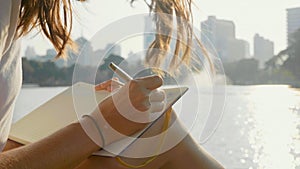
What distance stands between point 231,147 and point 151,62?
5.35 feet

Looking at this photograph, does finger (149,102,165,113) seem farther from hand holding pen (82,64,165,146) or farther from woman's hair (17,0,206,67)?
woman's hair (17,0,206,67)

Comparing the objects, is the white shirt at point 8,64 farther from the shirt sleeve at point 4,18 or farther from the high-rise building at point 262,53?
the high-rise building at point 262,53

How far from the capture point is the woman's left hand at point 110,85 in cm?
59

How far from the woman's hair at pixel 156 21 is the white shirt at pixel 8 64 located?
0.13 feet

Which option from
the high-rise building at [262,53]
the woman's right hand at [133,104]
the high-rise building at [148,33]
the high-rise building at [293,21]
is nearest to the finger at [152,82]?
the woman's right hand at [133,104]

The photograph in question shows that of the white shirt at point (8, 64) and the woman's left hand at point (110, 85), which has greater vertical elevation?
the white shirt at point (8, 64)

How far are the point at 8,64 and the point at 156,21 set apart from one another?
0.84 ft

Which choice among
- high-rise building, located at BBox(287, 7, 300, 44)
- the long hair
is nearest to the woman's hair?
the long hair

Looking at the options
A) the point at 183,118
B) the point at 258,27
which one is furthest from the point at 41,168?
the point at 258,27

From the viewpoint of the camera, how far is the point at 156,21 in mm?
693

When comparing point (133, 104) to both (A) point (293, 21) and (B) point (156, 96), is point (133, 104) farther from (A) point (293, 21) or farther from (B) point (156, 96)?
(A) point (293, 21)

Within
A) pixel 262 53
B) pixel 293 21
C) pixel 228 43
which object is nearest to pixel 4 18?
pixel 228 43

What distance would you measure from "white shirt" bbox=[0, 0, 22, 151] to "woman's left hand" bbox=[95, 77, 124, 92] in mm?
118

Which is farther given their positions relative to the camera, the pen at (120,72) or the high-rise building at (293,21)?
the high-rise building at (293,21)
